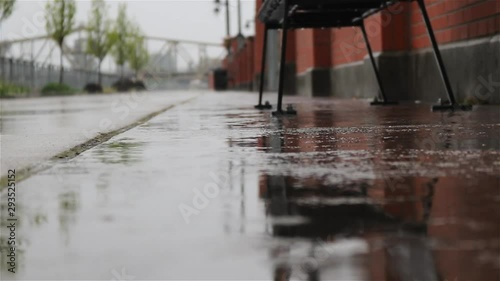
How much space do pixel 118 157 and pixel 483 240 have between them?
169cm

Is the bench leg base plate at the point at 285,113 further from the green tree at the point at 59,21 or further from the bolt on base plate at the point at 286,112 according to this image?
the green tree at the point at 59,21

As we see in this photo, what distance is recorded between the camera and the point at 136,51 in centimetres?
5650

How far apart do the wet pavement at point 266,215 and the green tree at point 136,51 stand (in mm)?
47780

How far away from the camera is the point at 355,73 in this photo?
1140cm

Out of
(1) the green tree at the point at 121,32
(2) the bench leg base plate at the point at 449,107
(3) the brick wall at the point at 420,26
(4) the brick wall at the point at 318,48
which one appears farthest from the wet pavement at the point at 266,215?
(1) the green tree at the point at 121,32

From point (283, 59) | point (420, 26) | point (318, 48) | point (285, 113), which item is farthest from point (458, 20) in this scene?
point (318, 48)

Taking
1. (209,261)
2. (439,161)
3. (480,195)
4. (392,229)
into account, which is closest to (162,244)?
(209,261)

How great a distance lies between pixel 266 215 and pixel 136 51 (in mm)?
56248

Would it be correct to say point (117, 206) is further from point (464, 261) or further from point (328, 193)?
point (464, 261)

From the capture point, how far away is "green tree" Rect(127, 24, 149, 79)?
166ft

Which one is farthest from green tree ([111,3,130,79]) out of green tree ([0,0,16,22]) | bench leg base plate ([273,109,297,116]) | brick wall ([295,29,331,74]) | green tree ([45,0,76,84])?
bench leg base plate ([273,109,297,116])

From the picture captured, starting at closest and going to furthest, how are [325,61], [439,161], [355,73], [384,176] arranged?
1. [384,176]
2. [439,161]
3. [355,73]
4. [325,61]

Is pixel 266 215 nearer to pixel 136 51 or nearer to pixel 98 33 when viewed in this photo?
pixel 98 33

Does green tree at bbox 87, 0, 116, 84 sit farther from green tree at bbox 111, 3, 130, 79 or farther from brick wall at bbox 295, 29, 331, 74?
brick wall at bbox 295, 29, 331, 74
